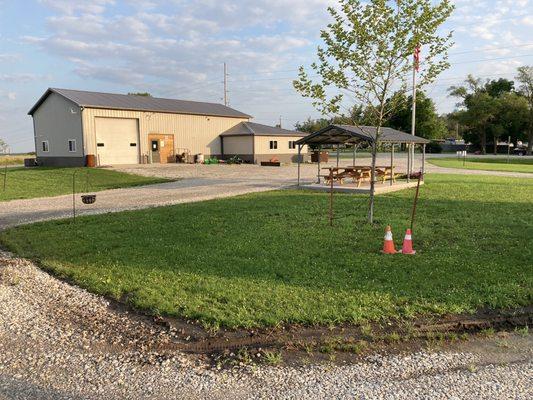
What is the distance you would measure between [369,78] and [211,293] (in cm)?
621

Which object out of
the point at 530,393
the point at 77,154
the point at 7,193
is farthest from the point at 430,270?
the point at 77,154

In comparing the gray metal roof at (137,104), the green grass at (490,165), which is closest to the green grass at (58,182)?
the gray metal roof at (137,104)

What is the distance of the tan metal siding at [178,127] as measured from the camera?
33688mm


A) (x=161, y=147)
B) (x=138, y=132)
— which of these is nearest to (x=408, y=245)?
(x=138, y=132)

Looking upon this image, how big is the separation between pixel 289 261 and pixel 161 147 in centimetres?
3331

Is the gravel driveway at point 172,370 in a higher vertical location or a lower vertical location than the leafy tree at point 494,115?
lower

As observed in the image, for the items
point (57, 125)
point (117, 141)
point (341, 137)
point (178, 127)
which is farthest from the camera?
point (178, 127)

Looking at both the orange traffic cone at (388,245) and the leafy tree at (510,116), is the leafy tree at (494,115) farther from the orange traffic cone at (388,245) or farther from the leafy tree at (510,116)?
the orange traffic cone at (388,245)

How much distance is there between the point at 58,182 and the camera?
24.2 metres

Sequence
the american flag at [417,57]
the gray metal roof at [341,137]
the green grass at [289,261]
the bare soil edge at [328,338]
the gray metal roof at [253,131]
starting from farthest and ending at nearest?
the gray metal roof at [253,131] < the gray metal roof at [341,137] < the american flag at [417,57] < the green grass at [289,261] < the bare soil edge at [328,338]

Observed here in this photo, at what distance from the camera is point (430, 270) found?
6.85m

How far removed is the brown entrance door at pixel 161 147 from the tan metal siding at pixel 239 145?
6087 millimetres

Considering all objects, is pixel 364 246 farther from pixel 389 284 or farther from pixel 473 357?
pixel 473 357

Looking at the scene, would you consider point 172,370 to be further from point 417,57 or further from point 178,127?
point 178,127
